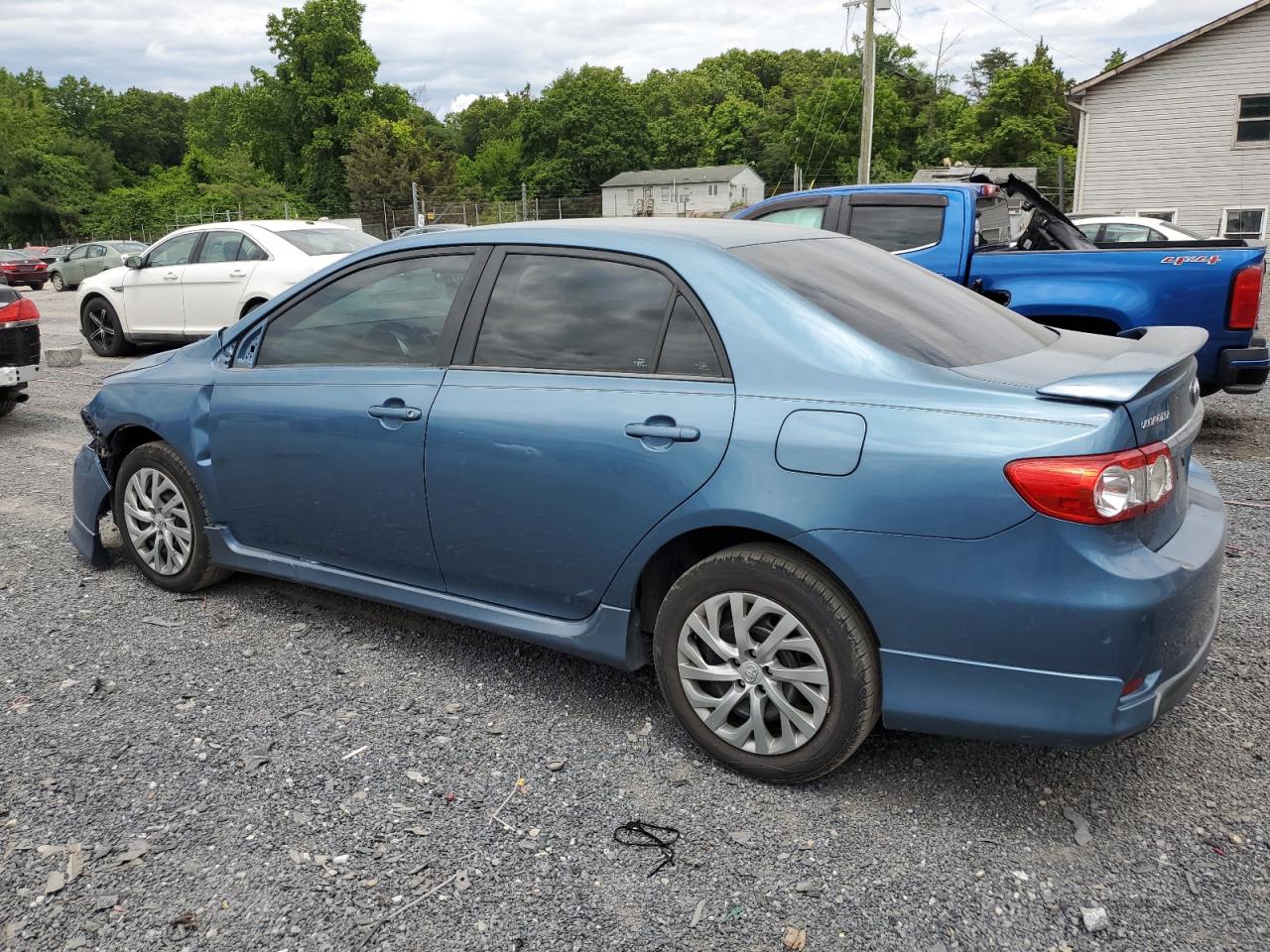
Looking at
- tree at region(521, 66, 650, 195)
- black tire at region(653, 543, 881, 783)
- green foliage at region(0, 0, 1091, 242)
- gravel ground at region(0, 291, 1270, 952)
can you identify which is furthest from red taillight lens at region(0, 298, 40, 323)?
tree at region(521, 66, 650, 195)

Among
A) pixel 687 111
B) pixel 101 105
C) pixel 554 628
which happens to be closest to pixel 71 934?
pixel 554 628

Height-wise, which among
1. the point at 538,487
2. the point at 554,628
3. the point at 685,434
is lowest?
the point at 554,628

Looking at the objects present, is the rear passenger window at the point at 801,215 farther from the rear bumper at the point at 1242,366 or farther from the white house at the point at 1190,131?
the white house at the point at 1190,131

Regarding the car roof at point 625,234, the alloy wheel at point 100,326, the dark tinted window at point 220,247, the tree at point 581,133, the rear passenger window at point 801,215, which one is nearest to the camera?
the car roof at point 625,234

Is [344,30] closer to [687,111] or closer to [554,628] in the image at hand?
[687,111]

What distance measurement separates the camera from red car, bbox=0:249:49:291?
33.4 m

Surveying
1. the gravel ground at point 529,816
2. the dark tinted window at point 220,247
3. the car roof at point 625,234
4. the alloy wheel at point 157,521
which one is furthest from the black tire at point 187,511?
the dark tinted window at point 220,247

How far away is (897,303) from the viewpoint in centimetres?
333

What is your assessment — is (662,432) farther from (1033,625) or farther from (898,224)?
(898,224)

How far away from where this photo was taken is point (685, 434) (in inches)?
117

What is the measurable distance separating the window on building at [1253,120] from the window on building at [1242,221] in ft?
5.80

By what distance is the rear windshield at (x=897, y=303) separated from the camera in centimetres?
306

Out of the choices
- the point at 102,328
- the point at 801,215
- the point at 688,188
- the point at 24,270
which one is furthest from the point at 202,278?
the point at 688,188

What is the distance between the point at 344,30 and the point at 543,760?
8208 centimetres
